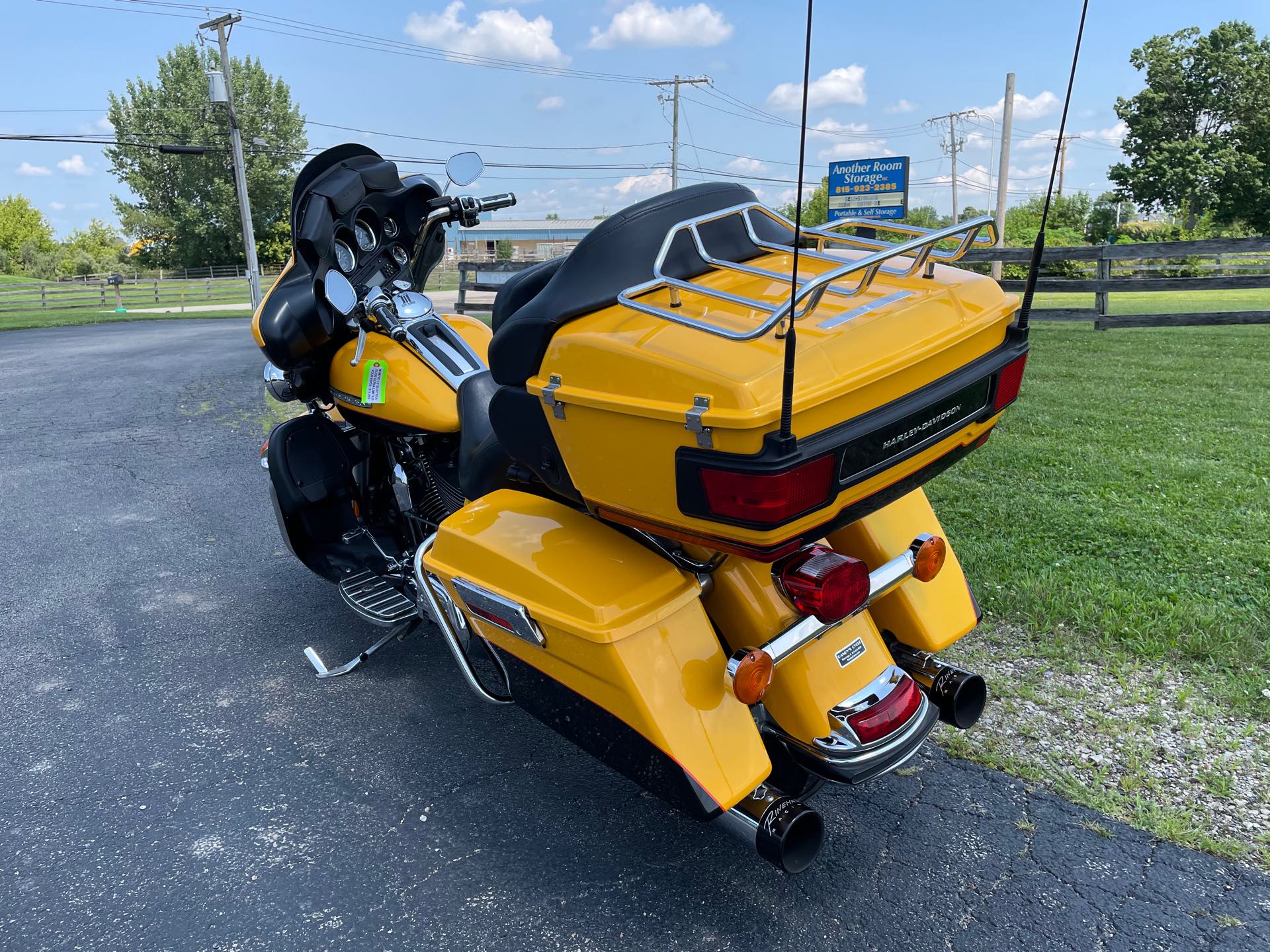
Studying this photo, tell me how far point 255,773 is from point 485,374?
1.46 m

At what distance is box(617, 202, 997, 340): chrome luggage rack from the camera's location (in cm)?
156

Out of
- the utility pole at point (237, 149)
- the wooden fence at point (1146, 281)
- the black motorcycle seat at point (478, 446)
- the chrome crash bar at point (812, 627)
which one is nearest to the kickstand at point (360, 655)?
the black motorcycle seat at point (478, 446)

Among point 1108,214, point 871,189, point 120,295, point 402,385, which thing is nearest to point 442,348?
point 402,385

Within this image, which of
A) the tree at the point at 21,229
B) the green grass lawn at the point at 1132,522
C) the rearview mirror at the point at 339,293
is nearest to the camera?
the rearview mirror at the point at 339,293

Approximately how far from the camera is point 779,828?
173 centimetres

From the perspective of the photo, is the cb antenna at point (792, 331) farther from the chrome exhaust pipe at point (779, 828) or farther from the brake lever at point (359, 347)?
the brake lever at point (359, 347)

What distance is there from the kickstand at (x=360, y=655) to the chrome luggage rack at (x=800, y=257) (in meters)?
1.72

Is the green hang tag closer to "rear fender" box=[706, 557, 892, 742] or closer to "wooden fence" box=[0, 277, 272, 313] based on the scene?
"rear fender" box=[706, 557, 892, 742]

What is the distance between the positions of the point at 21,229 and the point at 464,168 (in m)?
72.6

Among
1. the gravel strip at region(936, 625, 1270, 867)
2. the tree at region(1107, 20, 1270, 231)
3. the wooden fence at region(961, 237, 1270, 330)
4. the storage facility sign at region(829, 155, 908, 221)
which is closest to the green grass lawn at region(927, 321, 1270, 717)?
the gravel strip at region(936, 625, 1270, 867)

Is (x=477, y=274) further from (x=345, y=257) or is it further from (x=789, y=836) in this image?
(x=789, y=836)

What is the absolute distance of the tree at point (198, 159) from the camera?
147 ft

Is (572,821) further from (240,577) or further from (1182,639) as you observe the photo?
(240,577)

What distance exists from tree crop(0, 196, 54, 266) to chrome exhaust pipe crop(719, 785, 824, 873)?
6965 cm
